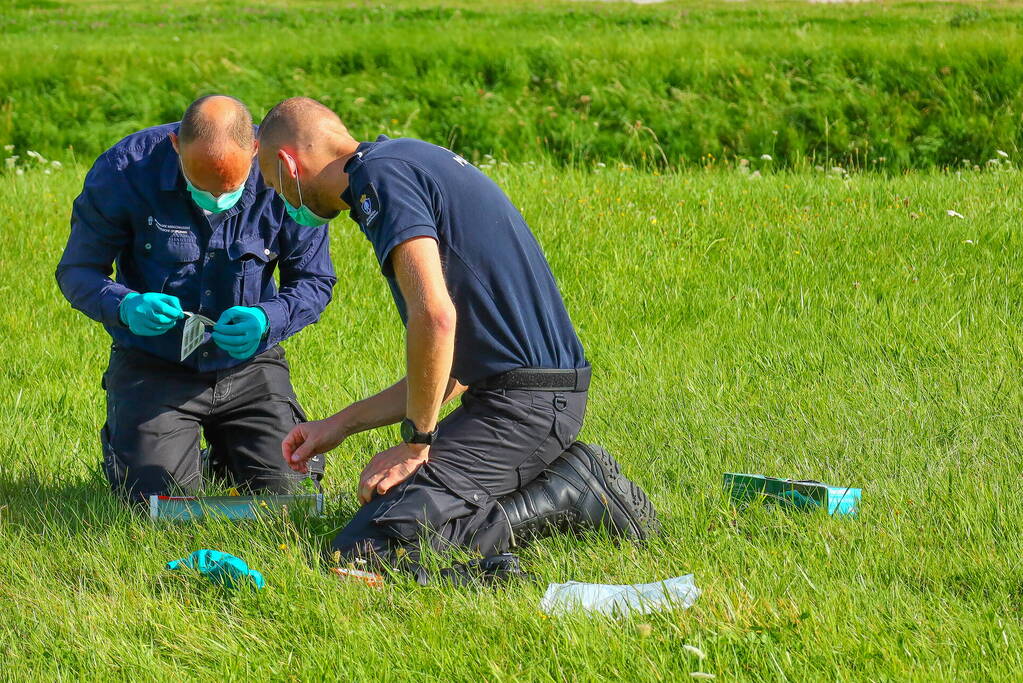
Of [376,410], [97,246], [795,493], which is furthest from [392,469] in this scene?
[97,246]

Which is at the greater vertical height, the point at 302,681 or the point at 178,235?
the point at 178,235

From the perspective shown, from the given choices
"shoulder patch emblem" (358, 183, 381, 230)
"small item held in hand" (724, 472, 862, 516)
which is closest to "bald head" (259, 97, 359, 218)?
"shoulder patch emblem" (358, 183, 381, 230)

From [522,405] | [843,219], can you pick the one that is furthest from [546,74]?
[522,405]

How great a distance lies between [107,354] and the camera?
20.6ft

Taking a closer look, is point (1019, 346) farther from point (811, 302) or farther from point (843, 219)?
point (843, 219)

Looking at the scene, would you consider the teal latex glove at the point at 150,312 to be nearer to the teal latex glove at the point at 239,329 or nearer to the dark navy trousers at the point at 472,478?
the teal latex glove at the point at 239,329

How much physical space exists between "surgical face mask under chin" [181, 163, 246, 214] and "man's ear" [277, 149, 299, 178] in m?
0.90

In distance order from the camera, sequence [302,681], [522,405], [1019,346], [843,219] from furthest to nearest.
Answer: [843,219] → [1019,346] → [522,405] → [302,681]

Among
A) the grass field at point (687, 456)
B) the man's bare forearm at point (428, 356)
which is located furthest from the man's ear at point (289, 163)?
the grass field at point (687, 456)

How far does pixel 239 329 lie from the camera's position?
420cm

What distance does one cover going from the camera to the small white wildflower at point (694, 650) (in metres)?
2.66

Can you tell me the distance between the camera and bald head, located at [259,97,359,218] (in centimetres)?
340

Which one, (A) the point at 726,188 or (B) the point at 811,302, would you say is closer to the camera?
(B) the point at 811,302

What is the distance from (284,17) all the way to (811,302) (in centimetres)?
2228
